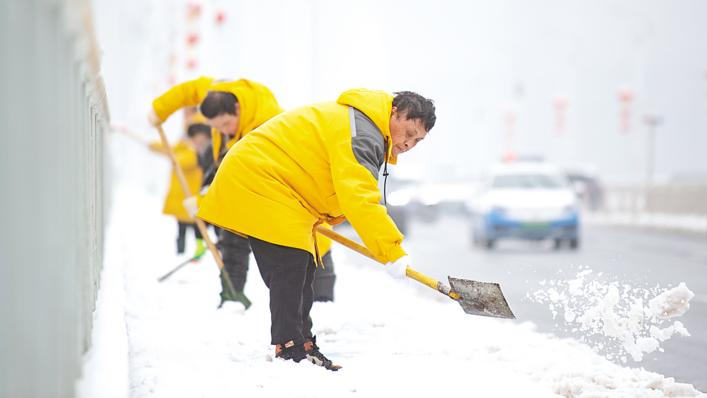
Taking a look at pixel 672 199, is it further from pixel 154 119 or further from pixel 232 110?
pixel 232 110

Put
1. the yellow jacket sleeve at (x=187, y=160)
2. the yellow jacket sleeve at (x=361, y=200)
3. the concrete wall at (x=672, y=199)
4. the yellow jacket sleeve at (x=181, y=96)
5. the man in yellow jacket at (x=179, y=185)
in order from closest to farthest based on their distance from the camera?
the yellow jacket sleeve at (x=361, y=200) < the yellow jacket sleeve at (x=181, y=96) < the man in yellow jacket at (x=179, y=185) < the yellow jacket sleeve at (x=187, y=160) < the concrete wall at (x=672, y=199)

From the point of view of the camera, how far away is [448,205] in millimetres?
41719

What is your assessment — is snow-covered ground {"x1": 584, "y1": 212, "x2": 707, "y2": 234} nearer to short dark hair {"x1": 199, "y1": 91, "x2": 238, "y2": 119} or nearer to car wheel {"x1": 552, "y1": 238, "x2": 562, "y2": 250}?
car wheel {"x1": 552, "y1": 238, "x2": 562, "y2": 250}

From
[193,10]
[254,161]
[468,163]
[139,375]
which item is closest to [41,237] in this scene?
[139,375]

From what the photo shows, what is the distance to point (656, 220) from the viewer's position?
82.2ft

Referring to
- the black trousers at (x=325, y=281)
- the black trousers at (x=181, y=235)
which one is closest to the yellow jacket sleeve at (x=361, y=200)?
the black trousers at (x=325, y=281)

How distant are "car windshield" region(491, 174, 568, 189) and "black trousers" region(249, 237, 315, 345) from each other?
13020 millimetres

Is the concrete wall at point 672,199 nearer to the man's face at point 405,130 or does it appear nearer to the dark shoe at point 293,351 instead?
the man's face at point 405,130

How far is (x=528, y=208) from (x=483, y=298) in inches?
483

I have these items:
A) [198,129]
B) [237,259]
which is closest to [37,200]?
[237,259]

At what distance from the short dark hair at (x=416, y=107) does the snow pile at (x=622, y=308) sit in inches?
49.4

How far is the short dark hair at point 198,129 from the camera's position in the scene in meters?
8.91

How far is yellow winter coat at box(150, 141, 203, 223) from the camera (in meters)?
9.95

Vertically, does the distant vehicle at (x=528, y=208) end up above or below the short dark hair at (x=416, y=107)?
below
